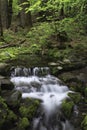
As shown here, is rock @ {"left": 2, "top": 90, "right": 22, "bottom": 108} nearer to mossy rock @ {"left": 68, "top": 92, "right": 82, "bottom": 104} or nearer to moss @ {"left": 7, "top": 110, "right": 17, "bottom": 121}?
moss @ {"left": 7, "top": 110, "right": 17, "bottom": 121}

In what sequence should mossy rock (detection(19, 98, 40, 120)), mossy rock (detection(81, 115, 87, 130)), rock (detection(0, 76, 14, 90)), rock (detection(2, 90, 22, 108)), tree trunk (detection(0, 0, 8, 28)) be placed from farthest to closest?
tree trunk (detection(0, 0, 8, 28)), rock (detection(0, 76, 14, 90)), rock (detection(2, 90, 22, 108)), mossy rock (detection(19, 98, 40, 120)), mossy rock (detection(81, 115, 87, 130))

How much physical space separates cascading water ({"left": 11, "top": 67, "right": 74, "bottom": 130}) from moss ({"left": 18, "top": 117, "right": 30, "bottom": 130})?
33 cm

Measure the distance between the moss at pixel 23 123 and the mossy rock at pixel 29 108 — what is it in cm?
25

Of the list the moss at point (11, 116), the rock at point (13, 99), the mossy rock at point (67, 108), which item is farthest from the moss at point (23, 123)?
the mossy rock at point (67, 108)

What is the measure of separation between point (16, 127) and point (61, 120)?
132cm

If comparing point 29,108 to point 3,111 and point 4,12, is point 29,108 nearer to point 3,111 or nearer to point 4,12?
point 3,111

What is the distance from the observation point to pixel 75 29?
15.2m

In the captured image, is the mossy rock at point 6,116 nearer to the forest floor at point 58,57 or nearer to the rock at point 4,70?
the forest floor at point 58,57

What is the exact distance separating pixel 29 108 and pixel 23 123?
562 mm

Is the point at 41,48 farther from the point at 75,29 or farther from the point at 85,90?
the point at 85,90

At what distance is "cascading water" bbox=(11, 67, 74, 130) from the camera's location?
8031 millimetres

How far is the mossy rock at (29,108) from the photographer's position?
7934 mm

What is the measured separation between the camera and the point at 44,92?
9430mm

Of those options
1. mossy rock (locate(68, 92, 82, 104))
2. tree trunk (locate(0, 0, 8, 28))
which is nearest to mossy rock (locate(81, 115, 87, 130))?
mossy rock (locate(68, 92, 82, 104))
